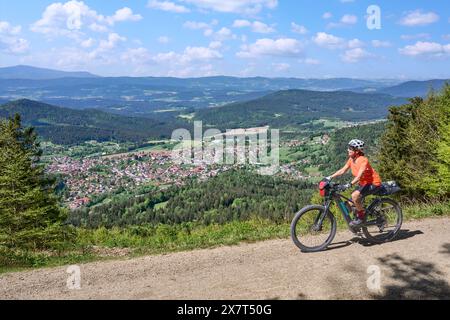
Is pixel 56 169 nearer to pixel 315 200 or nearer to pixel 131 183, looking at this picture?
pixel 131 183

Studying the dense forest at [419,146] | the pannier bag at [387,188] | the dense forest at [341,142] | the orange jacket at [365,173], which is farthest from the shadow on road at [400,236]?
the dense forest at [341,142]

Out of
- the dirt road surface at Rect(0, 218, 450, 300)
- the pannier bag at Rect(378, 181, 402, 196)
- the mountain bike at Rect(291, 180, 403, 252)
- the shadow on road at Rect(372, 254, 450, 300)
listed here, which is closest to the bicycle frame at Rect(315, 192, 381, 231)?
the mountain bike at Rect(291, 180, 403, 252)

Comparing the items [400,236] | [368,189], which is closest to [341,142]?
[400,236]

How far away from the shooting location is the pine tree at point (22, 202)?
18.7m

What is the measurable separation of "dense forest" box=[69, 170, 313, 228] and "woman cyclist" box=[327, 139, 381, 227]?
60347 millimetres

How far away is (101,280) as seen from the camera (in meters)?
8.30

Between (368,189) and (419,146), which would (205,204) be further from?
(368,189)

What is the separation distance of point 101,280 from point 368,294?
18.6 ft

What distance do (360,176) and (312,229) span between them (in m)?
1.87

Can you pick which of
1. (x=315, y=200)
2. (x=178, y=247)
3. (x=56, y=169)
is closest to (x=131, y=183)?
(x=56, y=169)

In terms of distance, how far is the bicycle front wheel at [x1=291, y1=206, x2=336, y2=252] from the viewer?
A: 9031 millimetres

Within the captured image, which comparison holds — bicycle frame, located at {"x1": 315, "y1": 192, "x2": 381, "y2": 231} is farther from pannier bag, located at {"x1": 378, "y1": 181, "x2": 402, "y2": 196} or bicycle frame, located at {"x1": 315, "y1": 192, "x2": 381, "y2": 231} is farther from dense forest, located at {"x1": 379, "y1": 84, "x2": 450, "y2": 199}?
dense forest, located at {"x1": 379, "y1": 84, "x2": 450, "y2": 199}

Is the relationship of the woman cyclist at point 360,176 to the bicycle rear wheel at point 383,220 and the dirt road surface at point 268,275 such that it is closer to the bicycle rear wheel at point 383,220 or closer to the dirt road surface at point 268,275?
the bicycle rear wheel at point 383,220

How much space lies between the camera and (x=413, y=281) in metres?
7.20
